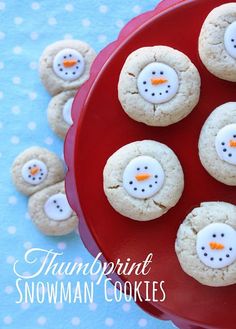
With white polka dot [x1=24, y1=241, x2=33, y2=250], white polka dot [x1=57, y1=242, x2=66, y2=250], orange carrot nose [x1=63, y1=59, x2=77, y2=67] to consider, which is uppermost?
orange carrot nose [x1=63, y1=59, x2=77, y2=67]

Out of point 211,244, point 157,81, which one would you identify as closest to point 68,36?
point 157,81

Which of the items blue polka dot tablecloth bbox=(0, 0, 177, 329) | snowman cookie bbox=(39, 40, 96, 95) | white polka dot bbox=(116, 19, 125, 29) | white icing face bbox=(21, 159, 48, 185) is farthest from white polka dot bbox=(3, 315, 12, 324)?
white polka dot bbox=(116, 19, 125, 29)

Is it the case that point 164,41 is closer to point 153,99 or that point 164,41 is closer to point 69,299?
point 153,99

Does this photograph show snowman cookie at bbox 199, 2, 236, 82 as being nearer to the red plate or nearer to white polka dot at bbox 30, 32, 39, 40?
the red plate

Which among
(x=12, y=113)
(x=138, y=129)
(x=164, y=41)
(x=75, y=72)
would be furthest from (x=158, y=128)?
(x=12, y=113)

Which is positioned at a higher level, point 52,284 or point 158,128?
point 158,128

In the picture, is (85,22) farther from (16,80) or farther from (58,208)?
(58,208)

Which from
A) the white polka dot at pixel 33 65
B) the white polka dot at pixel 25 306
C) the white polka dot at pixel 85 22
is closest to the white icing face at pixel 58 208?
the white polka dot at pixel 25 306
